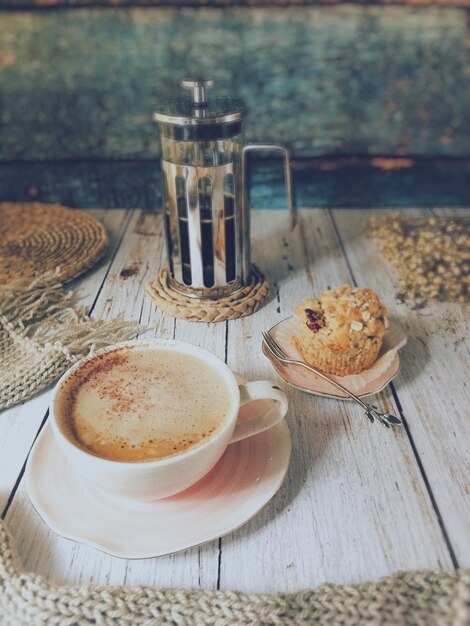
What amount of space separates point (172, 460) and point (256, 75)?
3.52 feet

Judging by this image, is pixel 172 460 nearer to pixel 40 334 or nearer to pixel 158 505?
pixel 158 505

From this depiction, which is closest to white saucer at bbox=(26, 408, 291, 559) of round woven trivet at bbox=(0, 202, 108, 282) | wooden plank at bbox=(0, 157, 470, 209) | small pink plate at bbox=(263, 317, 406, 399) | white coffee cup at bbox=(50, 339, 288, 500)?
white coffee cup at bbox=(50, 339, 288, 500)

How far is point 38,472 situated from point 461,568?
16.3 inches

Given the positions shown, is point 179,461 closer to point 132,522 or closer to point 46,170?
point 132,522

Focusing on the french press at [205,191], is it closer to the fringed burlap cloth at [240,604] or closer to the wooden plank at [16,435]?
the wooden plank at [16,435]

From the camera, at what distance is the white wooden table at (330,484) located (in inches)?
21.8

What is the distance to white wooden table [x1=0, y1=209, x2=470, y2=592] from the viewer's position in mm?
554

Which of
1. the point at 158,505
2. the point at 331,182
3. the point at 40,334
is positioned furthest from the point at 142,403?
the point at 331,182

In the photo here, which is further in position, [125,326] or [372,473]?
[125,326]

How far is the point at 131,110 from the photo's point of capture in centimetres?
141

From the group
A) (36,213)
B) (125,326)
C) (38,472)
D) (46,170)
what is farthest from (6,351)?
(46,170)

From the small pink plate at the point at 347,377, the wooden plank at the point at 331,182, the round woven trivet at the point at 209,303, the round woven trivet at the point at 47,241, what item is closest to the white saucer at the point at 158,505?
the small pink plate at the point at 347,377

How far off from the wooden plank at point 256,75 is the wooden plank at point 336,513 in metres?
0.80

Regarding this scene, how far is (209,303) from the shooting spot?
941mm
